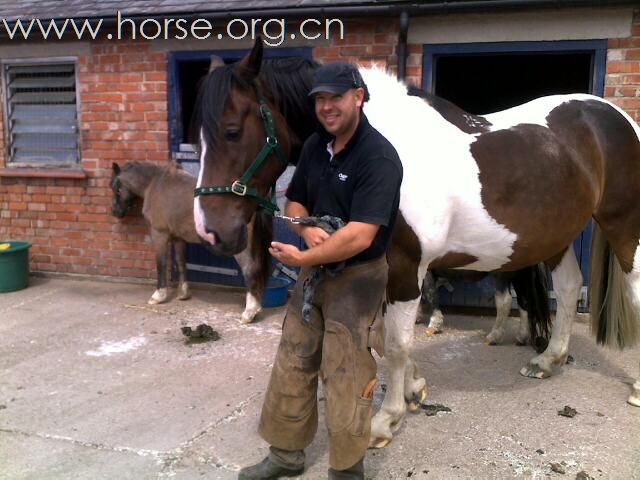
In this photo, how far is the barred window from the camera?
673 cm

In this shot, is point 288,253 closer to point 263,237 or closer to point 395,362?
point 395,362

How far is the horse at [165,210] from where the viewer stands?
5.54 meters

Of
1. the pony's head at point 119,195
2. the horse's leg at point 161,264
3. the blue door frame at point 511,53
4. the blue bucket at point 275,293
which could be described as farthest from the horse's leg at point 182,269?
the blue door frame at point 511,53

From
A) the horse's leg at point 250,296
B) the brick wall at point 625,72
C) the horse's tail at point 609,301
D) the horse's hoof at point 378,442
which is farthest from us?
the horse's leg at point 250,296

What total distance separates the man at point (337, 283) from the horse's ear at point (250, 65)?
0.39 m

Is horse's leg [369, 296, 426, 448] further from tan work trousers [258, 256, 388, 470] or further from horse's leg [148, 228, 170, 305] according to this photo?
horse's leg [148, 228, 170, 305]

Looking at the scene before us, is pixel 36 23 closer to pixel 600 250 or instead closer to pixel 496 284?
pixel 496 284

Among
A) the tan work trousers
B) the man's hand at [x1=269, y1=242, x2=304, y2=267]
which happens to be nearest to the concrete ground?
the tan work trousers

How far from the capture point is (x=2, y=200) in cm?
708

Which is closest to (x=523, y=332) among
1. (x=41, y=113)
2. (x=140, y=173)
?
(x=140, y=173)

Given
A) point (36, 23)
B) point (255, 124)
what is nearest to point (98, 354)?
point (255, 124)

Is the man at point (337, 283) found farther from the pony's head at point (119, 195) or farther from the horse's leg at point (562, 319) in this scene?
the pony's head at point (119, 195)

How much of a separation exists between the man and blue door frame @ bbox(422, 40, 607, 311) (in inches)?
118

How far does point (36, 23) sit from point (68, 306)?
10.2 ft
